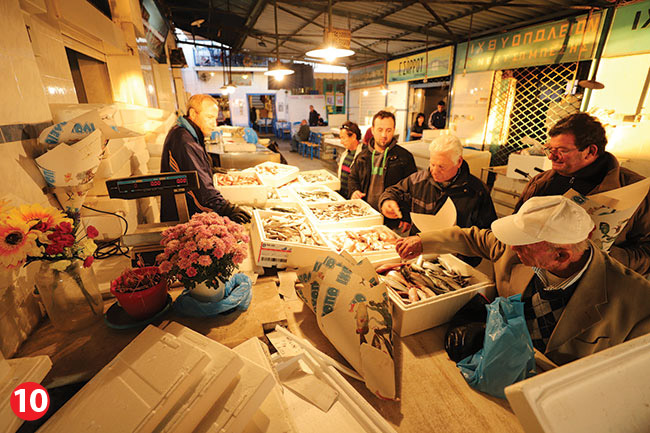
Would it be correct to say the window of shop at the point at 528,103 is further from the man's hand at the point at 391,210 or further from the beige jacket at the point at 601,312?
the beige jacket at the point at 601,312

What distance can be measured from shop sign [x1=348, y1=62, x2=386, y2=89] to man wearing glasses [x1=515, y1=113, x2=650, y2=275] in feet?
40.8

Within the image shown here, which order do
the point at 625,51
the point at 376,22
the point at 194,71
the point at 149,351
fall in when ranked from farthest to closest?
the point at 194,71, the point at 376,22, the point at 625,51, the point at 149,351

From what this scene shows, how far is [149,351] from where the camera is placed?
1.00 metres

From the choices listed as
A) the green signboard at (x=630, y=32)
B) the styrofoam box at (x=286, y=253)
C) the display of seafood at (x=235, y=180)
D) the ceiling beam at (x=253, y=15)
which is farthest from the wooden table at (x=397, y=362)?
the ceiling beam at (x=253, y=15)

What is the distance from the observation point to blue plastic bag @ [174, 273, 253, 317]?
1439mm

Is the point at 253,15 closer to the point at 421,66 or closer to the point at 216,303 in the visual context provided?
the point at 421,66

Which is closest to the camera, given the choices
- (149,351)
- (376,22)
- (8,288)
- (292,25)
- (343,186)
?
(149,351)

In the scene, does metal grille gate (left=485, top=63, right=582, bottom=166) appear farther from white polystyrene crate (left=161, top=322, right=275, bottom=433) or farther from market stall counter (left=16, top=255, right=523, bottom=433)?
white polystyrene crate (left=161, top=322, right=275, bottom=433)

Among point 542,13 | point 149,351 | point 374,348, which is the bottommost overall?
point 374,348

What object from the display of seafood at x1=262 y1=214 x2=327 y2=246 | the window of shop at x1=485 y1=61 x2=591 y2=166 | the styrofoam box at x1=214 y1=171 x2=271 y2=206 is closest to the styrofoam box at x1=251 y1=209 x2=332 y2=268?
the display of seafood at x1=262 y1=214 x2=327 y2=246

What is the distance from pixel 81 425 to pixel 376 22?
33.5 ft

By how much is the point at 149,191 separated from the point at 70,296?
24.6 inches

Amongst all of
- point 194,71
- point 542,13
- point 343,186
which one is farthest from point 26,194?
point 194,71

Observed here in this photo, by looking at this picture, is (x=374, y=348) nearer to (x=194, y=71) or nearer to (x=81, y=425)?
(x=81, y=425)
